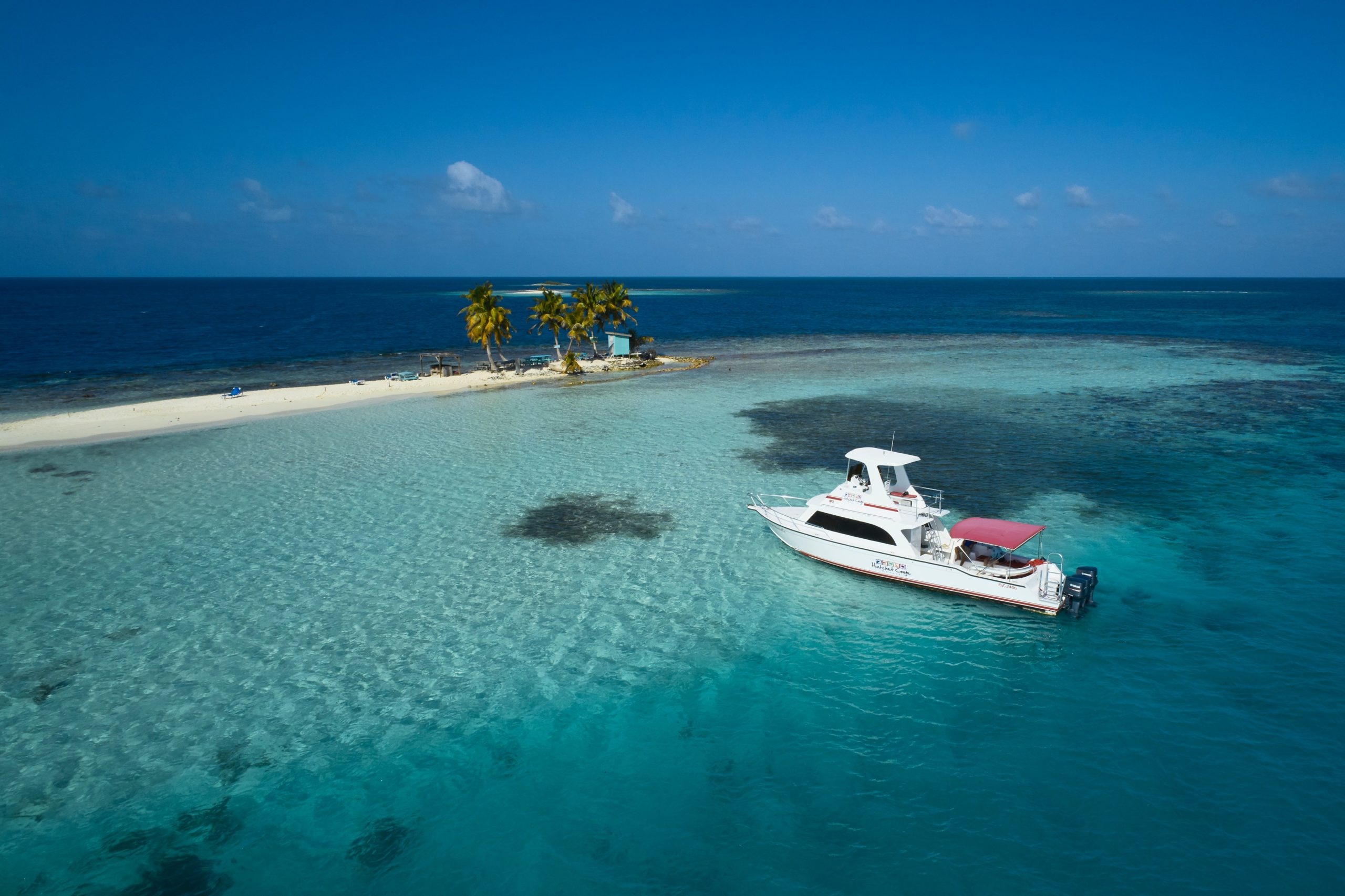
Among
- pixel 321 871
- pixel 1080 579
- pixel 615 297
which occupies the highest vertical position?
pixel 615 297

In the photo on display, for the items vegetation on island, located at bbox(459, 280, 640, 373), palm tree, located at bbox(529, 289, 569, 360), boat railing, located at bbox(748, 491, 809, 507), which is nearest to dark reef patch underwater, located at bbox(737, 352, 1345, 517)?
boat railing, located at bbox(748, 491, 809, 507)

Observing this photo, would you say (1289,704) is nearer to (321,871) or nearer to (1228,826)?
(1228,826)

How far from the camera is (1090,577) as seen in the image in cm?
2280

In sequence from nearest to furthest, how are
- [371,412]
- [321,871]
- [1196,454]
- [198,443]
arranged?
[321,871] < [1196,454] < [198,443] < [371,412]

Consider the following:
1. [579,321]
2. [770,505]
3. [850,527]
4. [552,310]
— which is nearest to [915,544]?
[850,527]

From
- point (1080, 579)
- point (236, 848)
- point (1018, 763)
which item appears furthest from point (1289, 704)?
point (236, 848)

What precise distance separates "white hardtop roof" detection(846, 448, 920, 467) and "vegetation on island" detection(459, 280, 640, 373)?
158 ft

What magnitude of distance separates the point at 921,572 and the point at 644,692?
11005mm

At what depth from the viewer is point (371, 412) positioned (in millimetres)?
55688

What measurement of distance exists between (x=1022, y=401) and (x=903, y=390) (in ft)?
32.5

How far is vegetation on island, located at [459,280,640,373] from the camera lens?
72625 millimetres

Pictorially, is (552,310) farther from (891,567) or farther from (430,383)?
(891,567)

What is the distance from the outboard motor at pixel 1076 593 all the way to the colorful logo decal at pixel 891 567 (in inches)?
190

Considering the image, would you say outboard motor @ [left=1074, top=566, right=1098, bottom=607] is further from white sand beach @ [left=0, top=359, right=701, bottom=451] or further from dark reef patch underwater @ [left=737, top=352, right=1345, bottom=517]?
white sand beach @ [left=0, top=359, right=701, bottom=451]
